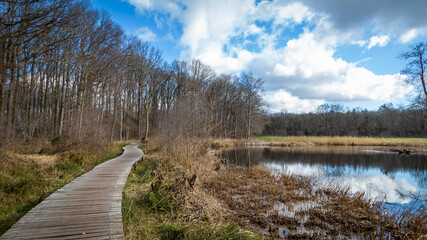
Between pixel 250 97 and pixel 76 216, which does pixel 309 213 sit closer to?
pixel 76 216

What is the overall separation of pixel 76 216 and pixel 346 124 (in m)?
72.0

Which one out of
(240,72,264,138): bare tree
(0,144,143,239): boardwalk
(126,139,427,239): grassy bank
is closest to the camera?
(0,144,143,239): boardwalk

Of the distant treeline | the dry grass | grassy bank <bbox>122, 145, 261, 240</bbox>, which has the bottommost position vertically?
the dry grass

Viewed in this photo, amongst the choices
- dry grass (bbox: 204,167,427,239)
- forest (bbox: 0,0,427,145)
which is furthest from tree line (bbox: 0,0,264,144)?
dry grass (bbox: 204,167,427,239)

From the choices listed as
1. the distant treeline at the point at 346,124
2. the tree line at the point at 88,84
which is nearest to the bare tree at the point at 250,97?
the tree line at the point at 88,84

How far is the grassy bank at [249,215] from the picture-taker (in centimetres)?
408

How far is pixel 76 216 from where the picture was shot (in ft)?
12.5

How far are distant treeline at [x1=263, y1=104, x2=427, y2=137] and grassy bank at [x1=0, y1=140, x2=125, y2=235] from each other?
56.2m

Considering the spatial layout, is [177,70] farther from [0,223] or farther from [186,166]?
[0,223]

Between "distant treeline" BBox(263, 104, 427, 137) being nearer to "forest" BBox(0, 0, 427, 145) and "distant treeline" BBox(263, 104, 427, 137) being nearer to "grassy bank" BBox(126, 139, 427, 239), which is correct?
"forest" BBox(0, 0, 427, 145)

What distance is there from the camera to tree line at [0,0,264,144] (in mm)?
9609

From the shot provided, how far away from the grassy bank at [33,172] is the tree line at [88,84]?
2.34ft

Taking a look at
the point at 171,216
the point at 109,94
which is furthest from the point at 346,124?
the point at 171,216

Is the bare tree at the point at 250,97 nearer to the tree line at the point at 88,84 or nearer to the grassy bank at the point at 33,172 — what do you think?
the tree line at the point at 88,84
